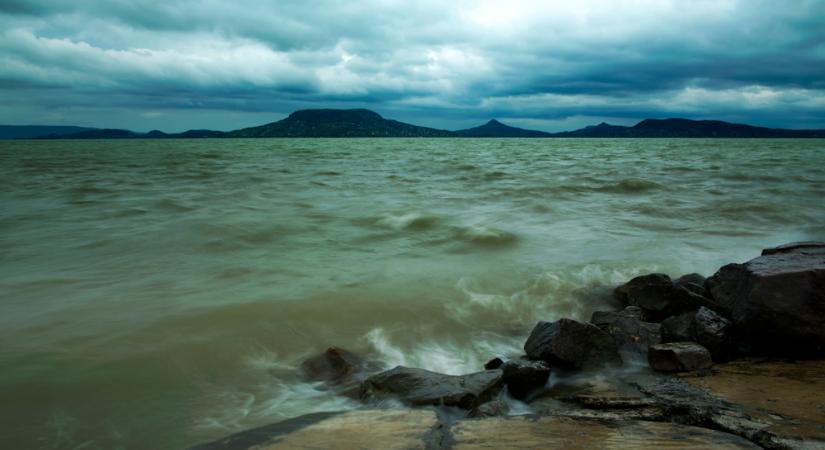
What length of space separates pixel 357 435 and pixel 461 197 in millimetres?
15601

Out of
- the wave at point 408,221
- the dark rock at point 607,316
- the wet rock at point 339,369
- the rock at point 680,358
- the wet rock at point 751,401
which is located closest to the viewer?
the wet rock at point 751,401

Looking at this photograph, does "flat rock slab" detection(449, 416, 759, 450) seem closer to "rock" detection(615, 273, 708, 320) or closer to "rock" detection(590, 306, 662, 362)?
"rock" detection(590, 306, 662, 362)

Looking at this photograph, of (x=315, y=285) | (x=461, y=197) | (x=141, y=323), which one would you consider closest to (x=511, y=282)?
(x=315, y=285)

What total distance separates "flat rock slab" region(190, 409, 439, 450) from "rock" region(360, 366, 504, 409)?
0.51 m

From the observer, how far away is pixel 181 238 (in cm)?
1116

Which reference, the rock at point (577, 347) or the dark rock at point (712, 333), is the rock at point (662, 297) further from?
the rock at point (577, 347)

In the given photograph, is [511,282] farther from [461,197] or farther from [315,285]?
[461,197]

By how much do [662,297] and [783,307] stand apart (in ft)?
5.41

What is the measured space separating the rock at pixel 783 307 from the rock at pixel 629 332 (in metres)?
0.79

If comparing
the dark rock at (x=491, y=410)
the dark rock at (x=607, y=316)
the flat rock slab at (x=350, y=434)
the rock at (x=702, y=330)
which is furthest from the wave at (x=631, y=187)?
the flat rock slab at (x=350, y=434)

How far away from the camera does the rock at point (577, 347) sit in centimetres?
504

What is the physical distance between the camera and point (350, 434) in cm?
329

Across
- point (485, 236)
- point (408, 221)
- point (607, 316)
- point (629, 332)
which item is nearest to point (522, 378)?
point (629, 332)

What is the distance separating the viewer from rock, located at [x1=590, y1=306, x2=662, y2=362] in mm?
5348
